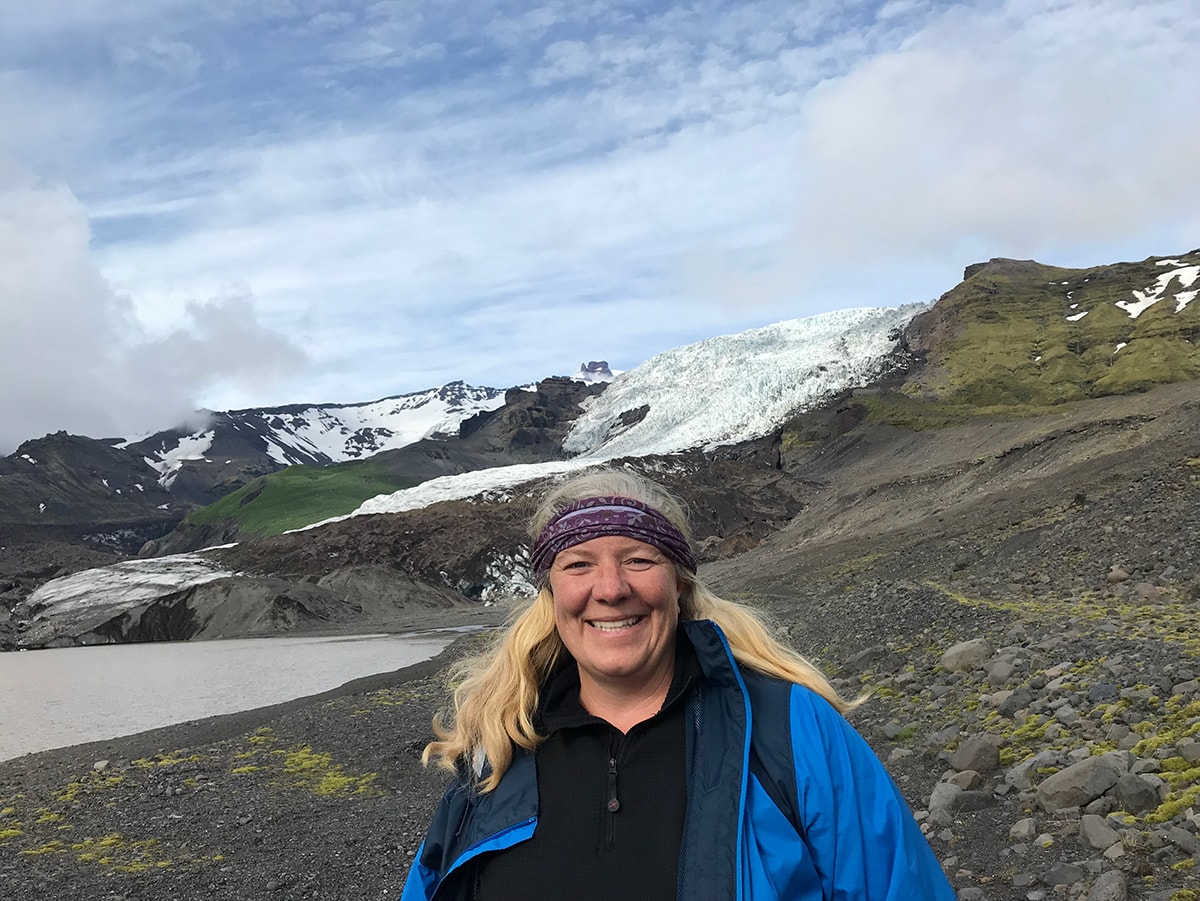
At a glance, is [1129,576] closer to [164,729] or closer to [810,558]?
[164,729]

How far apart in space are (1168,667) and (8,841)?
10.8 meters

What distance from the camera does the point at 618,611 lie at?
94.3 inches

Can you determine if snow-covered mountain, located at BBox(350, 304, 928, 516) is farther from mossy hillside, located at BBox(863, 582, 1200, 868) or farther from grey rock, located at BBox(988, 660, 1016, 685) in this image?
grey rock, located at BBox(988, 660, 1016, 685)

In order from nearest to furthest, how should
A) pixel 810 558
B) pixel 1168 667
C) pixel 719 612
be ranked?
pixel 719 612
pixel 1168 667
pixel 810 558

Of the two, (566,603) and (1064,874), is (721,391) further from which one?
(566,603)

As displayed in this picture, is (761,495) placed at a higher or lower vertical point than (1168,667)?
higher

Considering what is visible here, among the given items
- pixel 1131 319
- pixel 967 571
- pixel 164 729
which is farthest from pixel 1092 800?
pixel 1131 319

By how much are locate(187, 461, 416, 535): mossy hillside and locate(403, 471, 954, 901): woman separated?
112 metres

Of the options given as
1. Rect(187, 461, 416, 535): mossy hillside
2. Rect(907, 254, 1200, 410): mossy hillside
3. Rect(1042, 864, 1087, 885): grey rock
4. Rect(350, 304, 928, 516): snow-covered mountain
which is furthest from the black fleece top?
Rect(187, 461, 416, 535): mossy hillside

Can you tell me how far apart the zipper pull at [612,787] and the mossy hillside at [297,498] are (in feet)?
368

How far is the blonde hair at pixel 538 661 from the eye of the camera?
7.65 ft

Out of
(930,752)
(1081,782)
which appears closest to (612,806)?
(1081,782)

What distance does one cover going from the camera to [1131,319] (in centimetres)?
8494

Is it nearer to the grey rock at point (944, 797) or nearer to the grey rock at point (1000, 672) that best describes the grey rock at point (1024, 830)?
the grey rock at point (944, 797)
